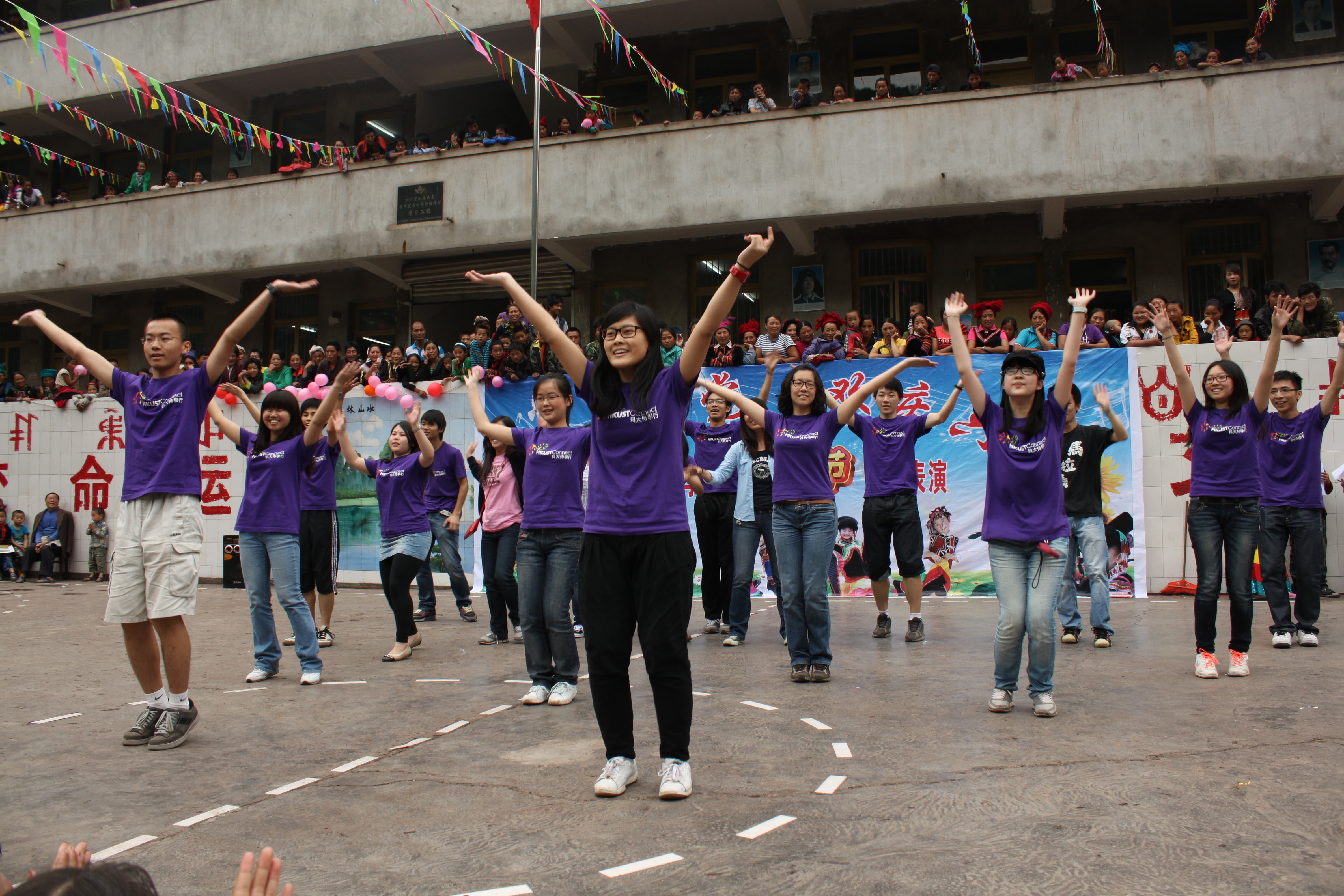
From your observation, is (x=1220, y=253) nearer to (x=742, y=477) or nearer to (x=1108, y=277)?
(x=1108, y=277)

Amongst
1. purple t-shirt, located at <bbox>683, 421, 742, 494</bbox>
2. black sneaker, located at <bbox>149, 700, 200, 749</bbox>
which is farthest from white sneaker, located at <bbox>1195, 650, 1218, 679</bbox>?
black sneaker, located at <bbox>149, 700, 200, 749</bbox>

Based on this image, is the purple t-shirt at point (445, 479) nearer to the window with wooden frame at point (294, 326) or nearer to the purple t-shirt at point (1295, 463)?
the purple t-shirt at point (1295, 463)

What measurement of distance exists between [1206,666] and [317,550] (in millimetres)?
6180

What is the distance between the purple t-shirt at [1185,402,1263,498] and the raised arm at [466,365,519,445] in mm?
3991

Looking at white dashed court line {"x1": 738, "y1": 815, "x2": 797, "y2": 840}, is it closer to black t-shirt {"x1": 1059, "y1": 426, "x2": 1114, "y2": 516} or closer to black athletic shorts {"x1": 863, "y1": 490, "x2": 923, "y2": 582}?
black athletic shorts {"x1": 863, "y1": 490, "x2": 923, "y2": 582}

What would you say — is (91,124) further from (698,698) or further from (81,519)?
(698,698)

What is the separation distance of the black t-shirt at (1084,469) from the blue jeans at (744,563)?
2247mm

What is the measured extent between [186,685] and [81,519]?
13075mm

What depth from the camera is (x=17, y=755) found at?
415cm

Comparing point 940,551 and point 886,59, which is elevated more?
point 886,59

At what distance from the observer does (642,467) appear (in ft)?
11.8

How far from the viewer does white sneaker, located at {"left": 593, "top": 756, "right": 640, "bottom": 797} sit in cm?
341

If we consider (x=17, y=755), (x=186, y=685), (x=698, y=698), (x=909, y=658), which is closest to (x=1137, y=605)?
(x=909, y=658)

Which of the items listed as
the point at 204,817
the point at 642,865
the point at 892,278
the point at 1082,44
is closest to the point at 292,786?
the point at 204,817
